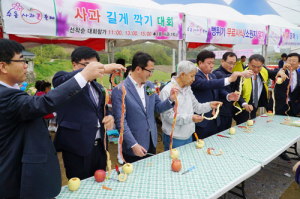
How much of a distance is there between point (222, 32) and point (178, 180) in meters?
4.28

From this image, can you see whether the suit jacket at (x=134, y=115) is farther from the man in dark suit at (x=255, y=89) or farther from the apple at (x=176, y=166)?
the man in dark suit at (x=255, y=89)

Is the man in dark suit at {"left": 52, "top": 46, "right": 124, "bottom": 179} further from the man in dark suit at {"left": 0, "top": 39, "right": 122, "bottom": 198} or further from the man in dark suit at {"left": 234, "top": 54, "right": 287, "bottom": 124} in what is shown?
the man in dark suit at {"left": 234, "top": 54, "right": 287, "bottom": 124}

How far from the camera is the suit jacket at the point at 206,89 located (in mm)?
2629

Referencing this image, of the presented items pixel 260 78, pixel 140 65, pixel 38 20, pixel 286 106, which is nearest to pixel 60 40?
pixel 38 20

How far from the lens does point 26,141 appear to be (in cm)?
109

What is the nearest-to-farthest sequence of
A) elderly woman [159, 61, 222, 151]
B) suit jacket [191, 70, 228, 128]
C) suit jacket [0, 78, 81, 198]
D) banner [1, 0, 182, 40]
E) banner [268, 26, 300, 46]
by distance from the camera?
suit jacket [0, 78, 81, 198]
elderly woman [159, 61, 222, 151]
banner [1, 0, 182, 40]
suit jacket [191, 70, 228, 128]
banner [268, 26, 300, 46]

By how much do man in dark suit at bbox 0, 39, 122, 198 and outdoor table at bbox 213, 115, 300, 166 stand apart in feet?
5.83

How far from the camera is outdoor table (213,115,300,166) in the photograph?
2.05 metres

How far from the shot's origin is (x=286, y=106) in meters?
3.98

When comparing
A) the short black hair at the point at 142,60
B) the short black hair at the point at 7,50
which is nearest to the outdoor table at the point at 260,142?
the short black hair at the point at 142,60

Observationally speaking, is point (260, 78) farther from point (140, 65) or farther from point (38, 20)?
point (38, 20)

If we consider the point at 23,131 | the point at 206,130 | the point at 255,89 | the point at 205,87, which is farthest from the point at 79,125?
the point at 255,89

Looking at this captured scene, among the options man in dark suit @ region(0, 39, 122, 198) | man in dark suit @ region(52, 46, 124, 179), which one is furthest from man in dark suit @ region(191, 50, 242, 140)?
man in dark suit @ region(0, 39, 122, 198)

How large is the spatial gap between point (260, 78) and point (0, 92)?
3.74m
